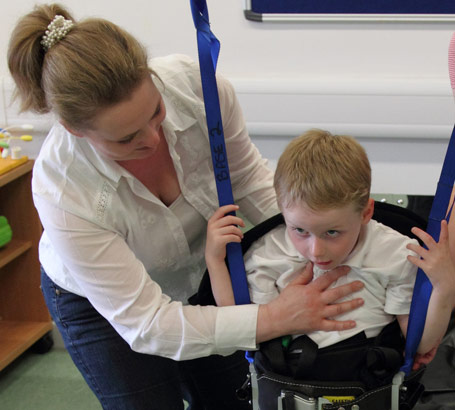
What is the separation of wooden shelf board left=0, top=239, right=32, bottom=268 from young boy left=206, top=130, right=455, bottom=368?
1.46 m

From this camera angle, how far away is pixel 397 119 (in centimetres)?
229

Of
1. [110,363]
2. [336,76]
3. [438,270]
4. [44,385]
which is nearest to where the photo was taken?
[438,270]

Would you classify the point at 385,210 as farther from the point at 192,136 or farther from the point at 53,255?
the point at 53,255

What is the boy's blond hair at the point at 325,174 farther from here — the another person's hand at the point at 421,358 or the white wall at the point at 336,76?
the white wall at the point at 336,76

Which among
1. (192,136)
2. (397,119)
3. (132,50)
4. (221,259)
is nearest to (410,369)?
(221,259)

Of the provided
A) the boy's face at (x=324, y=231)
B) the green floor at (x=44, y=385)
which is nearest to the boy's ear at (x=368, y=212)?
the boy's face at (x=324, y=231)

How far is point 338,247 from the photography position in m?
1.19

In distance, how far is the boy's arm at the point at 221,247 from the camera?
1264 mm

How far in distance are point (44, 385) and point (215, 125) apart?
1.69 metres

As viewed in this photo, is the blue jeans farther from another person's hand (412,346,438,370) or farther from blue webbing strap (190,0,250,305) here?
another person's hand (412,346,438,370)

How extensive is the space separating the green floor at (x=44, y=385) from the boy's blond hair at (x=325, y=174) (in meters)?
1.56

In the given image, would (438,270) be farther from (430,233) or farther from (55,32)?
(55,32)

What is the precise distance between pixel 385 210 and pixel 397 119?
1.01 metres

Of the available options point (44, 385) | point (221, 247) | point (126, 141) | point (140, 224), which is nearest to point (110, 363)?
point (140, 224)
